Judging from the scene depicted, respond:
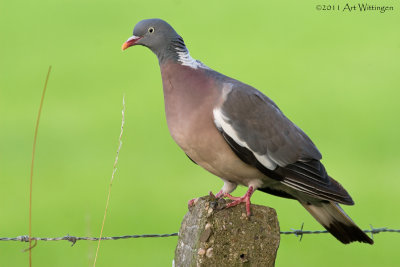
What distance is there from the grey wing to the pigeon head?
445mm

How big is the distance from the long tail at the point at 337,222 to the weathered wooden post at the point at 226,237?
3.33 feet

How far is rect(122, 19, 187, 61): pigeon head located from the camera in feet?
15.0

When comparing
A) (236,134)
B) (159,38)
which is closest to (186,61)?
(159,38)

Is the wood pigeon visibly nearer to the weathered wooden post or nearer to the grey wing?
the grey wing

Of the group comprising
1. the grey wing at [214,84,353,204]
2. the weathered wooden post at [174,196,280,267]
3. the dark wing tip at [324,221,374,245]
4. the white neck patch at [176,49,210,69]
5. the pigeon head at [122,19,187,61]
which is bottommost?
the dark wing tip at [324,221,374,245]

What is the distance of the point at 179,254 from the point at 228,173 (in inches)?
37.4

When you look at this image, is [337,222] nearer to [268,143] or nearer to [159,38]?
[268,143]

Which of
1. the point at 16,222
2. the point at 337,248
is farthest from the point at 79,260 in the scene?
the point at 337,248

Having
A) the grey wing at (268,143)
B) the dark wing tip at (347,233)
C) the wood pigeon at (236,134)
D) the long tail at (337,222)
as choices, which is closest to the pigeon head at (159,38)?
the wood pigeon at (236,134)

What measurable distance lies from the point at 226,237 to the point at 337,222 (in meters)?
1.28

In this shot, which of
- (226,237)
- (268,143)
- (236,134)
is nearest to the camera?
(226,237)

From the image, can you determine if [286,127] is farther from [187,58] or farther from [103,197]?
[103,197]

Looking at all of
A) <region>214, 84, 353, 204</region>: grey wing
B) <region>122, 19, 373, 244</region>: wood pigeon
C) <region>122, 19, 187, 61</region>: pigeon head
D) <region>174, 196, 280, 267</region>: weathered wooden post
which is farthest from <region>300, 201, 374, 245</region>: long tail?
<region>122, 19, 187, 61</region>: pigeon head

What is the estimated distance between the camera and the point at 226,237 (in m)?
3.48
